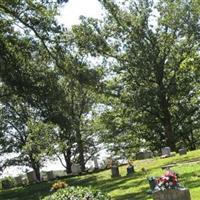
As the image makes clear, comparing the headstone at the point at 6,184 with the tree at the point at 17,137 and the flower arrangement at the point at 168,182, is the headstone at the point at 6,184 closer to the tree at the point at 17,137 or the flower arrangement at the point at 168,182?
the tree at the point at 17,137

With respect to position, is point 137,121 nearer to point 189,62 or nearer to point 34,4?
point 34,4

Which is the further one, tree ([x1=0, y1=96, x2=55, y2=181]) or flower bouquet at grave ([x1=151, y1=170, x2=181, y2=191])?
tree ([x1=0, y1=96, x2=55, y2=181])

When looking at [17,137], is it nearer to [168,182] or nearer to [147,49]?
[147,49]

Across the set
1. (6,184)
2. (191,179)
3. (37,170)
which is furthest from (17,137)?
(191,179)

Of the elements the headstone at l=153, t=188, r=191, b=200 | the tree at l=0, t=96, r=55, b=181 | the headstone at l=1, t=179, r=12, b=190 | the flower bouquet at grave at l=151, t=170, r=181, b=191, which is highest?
the tree at l=0, t=96, r=55, b=181

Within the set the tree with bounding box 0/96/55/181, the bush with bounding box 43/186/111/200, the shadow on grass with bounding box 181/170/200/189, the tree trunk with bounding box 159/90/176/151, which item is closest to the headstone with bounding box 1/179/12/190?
the tree with bounding box 0/96/55/181

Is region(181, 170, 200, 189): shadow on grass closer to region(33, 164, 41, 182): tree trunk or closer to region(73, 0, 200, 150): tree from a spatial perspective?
region(73, 0, 200, 150): tree

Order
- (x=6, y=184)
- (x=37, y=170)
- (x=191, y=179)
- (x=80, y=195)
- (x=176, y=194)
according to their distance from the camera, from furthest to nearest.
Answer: (x=37, y=170), (x=6, y=184), (x=191, y=179), (x=176, y=194), (x=80, y=195)

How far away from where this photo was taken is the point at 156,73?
166 ft

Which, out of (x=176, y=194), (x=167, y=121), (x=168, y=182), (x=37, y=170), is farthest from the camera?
(x=37, y=170)

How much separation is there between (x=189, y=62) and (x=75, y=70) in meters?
7.57

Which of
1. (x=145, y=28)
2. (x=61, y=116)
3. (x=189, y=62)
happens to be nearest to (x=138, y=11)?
(x=145, y=28)

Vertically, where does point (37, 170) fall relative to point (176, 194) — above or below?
above

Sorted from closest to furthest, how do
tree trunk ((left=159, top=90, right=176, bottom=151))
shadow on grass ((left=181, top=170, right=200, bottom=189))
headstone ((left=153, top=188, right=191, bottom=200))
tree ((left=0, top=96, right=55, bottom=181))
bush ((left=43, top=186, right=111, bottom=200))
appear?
1. bush ((left=43, top=186, right=111, bottom=200))
2. headstone ((left=153, top=188, right=191, bottom=200))
3. shadow on grass ((left=181, top=170, right=200, bottom=189))
4. tree trunk ((left=159, top=90, right=176, bottom=151))
5. tree ((left=0, top=96, right=55, bottom=181))
